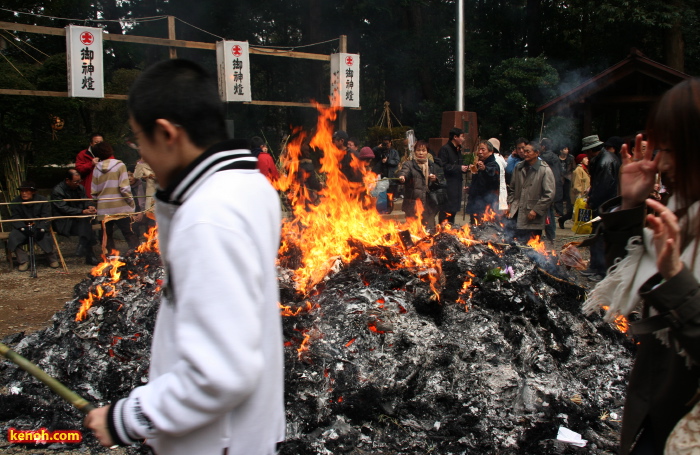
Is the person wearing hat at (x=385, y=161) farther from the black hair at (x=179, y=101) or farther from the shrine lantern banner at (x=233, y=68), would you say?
the black hair at (x=179, y=101)

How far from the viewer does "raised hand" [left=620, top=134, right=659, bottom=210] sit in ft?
7.13

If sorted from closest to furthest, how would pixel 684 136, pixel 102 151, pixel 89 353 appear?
pixel 684 136
pixel 89 353
pixel 102 151

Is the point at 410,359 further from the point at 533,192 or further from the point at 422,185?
the point at 422,185

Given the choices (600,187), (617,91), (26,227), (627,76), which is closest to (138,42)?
(26,227)

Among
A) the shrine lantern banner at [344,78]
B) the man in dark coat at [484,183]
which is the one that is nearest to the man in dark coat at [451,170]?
the man in dark coat at [484,183]

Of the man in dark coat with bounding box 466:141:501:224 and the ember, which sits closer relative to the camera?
the ember

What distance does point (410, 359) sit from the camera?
16.0ft

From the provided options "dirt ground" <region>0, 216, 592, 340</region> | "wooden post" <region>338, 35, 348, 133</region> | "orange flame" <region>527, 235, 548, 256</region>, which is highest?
"wooden post" <region>338, 35, 348, 133</region>

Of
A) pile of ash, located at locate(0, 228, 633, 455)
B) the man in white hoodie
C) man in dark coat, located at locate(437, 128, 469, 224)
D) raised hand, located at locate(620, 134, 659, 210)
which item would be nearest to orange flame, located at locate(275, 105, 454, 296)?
pile of ash, located at locate(0, 228, 633, 455)

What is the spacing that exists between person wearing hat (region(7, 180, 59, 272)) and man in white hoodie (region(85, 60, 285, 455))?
31.3 feet

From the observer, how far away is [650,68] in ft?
56.9

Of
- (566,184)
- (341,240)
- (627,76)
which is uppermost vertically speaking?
(627,76)

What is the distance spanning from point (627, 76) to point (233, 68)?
41.3 ft

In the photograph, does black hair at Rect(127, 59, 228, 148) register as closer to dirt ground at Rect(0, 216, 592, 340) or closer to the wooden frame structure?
dirt ground at Rect(0, 216, 592, 340)
